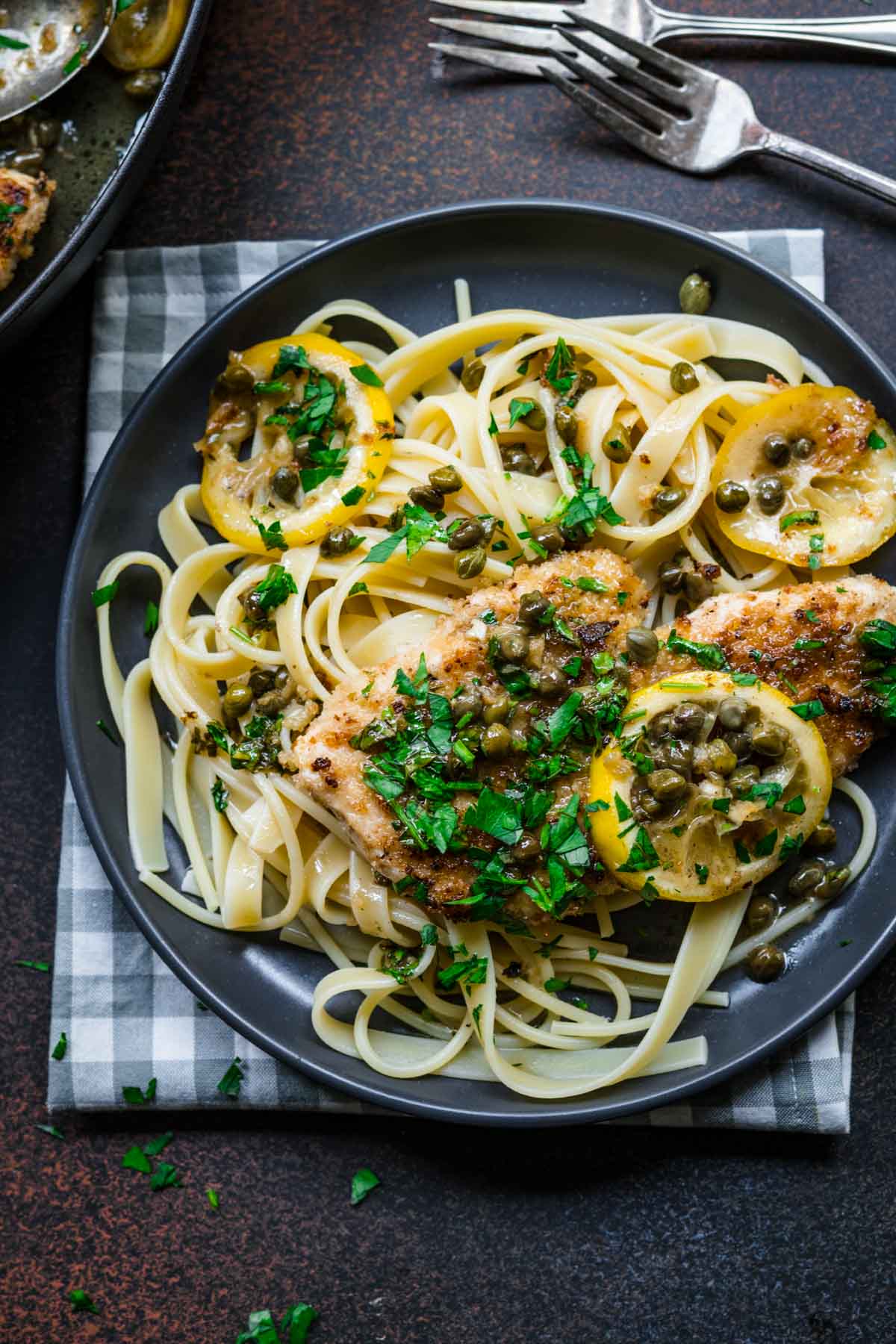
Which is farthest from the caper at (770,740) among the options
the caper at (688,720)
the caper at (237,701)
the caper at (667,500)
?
the caper at (237,701)

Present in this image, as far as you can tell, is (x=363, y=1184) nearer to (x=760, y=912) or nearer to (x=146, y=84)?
(x=760, y=912)

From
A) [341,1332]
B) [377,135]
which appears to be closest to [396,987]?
[341,1332]

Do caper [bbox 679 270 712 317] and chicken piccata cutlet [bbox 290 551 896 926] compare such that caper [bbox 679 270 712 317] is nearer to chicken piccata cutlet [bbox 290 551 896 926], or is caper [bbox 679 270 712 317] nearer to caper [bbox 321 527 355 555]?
chicken piccata cutlet [bbox 290 551 896 926]

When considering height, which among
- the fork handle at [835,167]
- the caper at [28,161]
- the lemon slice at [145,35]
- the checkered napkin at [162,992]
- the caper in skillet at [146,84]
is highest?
the lemon slice at [145,35]

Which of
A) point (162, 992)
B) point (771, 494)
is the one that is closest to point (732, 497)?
point (771, 494)

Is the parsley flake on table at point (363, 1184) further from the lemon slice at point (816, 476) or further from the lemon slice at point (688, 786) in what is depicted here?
the lemon slice at point (816, 476)

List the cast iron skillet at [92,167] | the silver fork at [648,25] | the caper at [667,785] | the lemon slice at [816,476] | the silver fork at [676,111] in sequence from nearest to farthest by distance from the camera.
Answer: the caper at [667,785] → the lemon slice at [816,476] → the cast iron skillet at [92,167] → the silver fork at [676,111] → the silver fork at [648,25]
